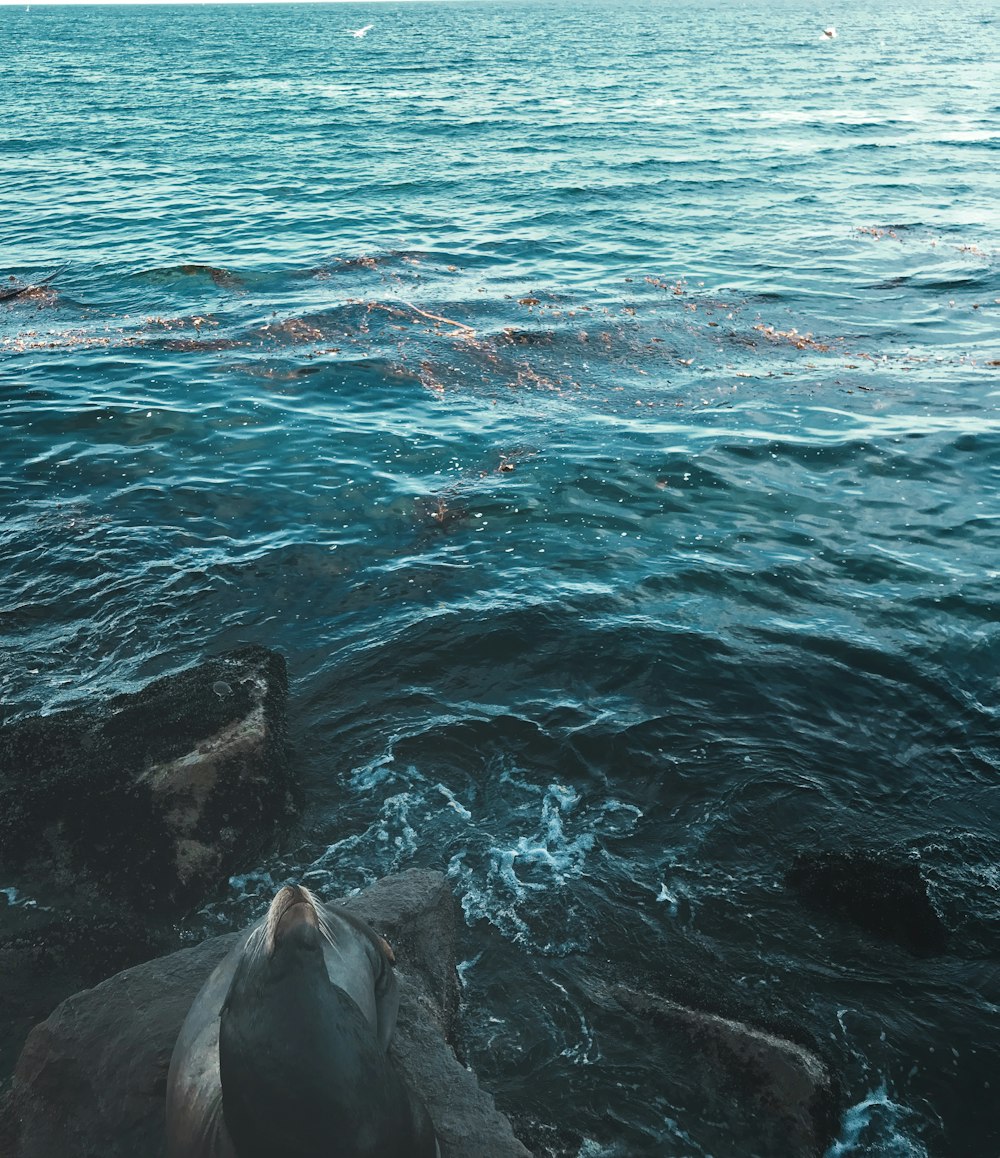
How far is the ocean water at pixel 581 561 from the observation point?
6281 mm

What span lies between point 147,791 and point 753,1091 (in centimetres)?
434

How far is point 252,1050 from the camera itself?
12.6 ft

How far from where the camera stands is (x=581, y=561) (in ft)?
36.3

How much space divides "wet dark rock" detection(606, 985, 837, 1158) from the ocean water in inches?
2.7

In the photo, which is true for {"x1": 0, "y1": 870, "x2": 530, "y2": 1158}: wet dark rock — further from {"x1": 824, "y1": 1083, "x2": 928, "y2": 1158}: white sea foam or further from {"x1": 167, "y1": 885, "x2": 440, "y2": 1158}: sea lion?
{"x1": 824, "y1": 1083, "x2": 928, "y2": 1158}: white sea foam

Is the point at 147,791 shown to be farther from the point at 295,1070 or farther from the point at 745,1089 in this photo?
the point at 745,1089

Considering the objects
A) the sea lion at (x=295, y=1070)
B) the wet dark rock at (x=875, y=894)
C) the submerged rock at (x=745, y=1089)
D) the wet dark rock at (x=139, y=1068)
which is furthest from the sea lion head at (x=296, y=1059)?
the wet dark rock at (x=875, y=894)

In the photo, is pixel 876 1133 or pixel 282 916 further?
pixel 876 1133

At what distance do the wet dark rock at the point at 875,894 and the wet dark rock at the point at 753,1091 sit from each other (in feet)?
4.28

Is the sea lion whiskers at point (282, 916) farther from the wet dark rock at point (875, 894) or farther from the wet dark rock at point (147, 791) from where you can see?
the wet dark rock at point (875, 894)

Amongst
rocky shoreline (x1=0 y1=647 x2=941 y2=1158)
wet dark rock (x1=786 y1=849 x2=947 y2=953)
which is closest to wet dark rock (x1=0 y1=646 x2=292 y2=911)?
rocky shoreline (x1=0 y1=647 x2=941 y2=1158)

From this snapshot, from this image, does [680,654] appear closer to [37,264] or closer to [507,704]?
[507,704]

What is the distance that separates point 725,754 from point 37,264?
819 inches

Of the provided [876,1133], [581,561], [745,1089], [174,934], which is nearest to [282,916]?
[174,934]
